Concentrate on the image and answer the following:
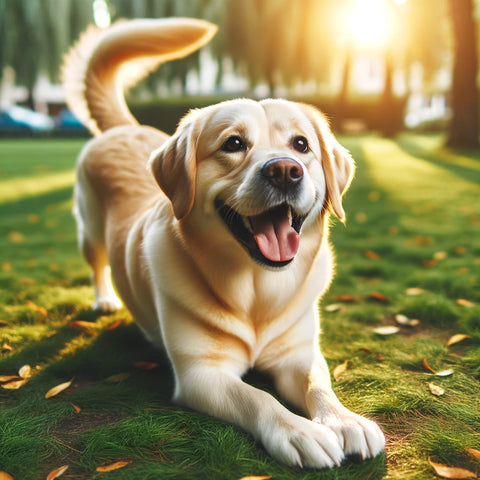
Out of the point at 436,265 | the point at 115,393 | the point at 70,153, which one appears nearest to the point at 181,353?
the point at 115,393

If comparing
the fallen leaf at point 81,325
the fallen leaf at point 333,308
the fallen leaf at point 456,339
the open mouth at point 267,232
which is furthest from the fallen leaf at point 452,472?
the fallen leaf at point 81,325

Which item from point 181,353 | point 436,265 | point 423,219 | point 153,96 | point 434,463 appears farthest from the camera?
point 153,96

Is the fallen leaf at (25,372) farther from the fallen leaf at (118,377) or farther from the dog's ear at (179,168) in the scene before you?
the dog's ear at (179,168)

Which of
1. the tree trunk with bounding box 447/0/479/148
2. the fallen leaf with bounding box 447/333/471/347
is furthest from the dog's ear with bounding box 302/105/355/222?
the tree trunk with bounding box 447/0/479/148

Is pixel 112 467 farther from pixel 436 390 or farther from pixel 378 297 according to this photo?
pixel 378 297

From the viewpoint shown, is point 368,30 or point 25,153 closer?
point 25,153

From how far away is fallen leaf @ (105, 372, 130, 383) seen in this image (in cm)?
263

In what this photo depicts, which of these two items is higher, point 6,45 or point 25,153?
point 6,45

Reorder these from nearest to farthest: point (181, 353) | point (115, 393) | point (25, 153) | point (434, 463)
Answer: point (434, 463), point (181, 353), point (115, 393), point (25, 153)

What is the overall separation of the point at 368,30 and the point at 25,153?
50.0 feet

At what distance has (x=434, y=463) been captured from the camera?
74.7 inches

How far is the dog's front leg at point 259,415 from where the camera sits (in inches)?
73.2

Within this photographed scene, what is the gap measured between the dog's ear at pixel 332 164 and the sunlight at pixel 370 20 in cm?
1951

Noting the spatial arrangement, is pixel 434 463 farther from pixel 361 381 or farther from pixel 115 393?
pixel 115 393
